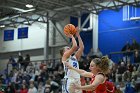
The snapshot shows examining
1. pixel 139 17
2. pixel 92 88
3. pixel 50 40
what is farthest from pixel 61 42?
pixel 92 88

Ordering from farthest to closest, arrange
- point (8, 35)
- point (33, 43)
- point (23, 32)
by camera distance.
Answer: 1. point (8, 35)
2. point (33, 43)
3. point (23, 32)

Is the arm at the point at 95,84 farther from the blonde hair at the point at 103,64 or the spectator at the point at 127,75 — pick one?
the spectator at the point at 127,75

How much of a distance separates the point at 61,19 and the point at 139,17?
715 centimetres

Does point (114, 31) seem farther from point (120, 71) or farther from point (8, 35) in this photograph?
point (8, 35)

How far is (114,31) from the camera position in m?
25.4

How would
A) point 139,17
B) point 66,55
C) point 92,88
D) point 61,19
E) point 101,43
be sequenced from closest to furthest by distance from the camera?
point 92,88 → point 66,55 → point 139,17 → point 101,43 → point 61,19

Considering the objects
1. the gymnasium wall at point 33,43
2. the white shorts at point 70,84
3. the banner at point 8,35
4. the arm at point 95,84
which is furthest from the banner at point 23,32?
the arm at point 95,84

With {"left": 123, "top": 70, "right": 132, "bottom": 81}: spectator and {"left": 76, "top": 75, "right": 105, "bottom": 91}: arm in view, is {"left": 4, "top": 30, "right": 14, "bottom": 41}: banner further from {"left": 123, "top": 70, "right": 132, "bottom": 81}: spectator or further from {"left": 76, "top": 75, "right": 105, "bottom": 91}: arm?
{"left": 76, "top": 75, "right": 105, "bottom": 91}: arm

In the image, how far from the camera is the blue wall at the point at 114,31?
964 inches

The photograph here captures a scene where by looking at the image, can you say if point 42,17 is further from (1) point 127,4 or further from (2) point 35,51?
(1) point 127,4

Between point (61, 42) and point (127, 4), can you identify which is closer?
point (127, 4)

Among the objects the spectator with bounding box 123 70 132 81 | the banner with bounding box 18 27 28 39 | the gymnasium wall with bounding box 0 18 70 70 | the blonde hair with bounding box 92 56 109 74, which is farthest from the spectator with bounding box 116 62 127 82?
the banner with bounding box 18 27 28 39

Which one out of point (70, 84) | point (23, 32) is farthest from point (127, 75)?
point (23, 32)

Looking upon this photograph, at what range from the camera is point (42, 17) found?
28.6 metres
